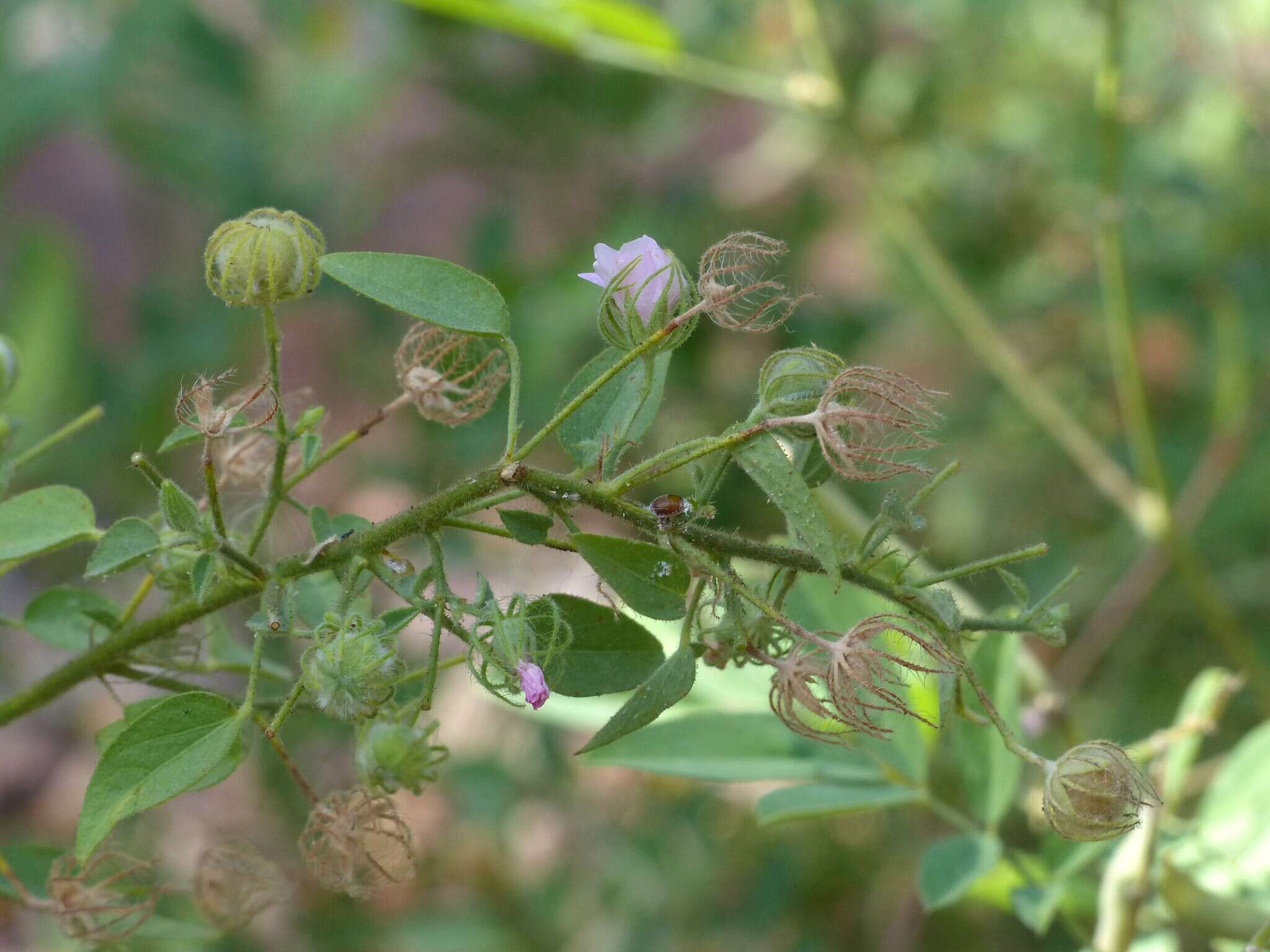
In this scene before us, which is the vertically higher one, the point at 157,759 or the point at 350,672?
the point at 350,672

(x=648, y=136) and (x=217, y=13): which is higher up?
(x=648, y=136)

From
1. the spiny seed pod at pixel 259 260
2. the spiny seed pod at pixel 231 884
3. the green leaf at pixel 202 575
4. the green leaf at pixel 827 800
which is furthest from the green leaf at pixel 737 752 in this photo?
the spiny seed pod at pixel 259 260

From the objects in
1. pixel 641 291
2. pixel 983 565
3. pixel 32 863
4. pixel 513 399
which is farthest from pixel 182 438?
pixel 983 565

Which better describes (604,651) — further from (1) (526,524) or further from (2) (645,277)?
(2) (645,277)

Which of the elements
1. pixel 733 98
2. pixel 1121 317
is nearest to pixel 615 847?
pixel 1121 317

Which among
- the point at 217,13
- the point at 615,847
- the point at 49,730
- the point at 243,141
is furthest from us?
the point at 49,730

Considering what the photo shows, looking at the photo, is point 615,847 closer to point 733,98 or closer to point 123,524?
point 123,524
